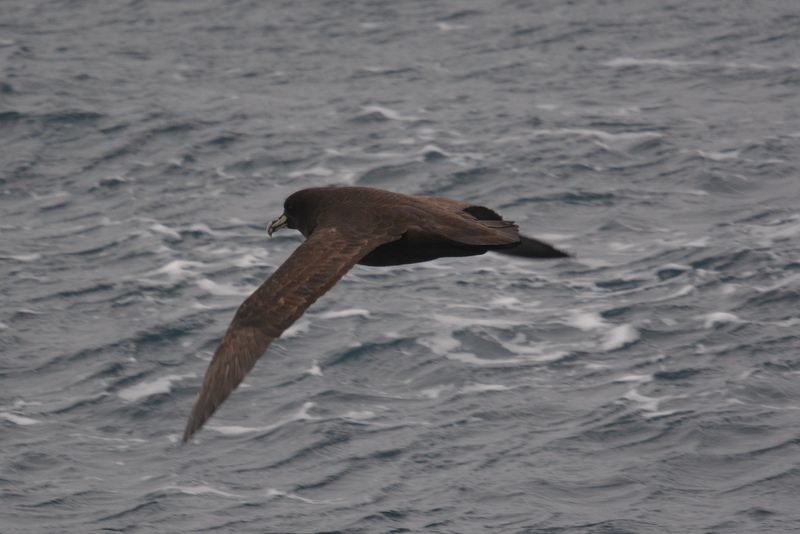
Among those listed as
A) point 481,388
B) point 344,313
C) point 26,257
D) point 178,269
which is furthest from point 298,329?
point 26,257

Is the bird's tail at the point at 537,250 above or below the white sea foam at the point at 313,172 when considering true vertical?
above

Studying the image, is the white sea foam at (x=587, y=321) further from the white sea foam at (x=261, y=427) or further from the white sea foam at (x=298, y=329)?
the white sea foam at (x=261, y=427)

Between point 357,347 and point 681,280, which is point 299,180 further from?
point 681,280

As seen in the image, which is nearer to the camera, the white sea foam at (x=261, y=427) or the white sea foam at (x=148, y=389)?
the white sea foam at (x=261, y=427)

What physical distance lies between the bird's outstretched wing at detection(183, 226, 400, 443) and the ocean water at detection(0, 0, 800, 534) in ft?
10.1

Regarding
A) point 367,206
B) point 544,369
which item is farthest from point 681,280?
point 367,206

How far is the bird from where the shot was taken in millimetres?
7961

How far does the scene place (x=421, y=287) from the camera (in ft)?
48.8

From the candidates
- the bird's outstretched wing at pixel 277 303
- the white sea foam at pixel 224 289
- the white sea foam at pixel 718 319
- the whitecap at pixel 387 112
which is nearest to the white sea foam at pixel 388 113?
the whitecap at pixel 387 112

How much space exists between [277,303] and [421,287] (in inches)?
264

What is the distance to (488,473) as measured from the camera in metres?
11.1

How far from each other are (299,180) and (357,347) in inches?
211

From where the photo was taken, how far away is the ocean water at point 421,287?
11.0 metres

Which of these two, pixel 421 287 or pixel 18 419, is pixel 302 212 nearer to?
pixel 18 419
